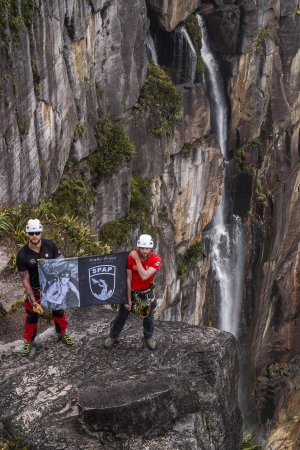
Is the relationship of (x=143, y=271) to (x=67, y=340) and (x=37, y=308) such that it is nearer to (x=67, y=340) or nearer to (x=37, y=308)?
(x=37, y=308)

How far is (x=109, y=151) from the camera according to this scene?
66.9ft

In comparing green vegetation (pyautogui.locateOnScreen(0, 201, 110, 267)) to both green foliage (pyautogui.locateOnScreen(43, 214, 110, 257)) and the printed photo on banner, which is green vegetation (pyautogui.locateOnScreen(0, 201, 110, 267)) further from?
the printed photo on banner

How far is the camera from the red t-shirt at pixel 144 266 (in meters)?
9.09

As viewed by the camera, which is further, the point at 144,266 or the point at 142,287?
the point at 142,287

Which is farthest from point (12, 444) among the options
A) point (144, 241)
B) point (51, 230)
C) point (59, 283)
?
point (51, 230)

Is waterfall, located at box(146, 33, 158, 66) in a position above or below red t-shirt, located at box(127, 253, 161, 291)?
above

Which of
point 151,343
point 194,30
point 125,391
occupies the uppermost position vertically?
point 194,30

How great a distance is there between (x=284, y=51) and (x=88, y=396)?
28.2 metres

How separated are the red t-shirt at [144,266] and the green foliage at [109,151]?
426 inches

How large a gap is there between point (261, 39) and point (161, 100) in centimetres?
956

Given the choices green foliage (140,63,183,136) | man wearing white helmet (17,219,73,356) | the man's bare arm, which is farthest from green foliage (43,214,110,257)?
green foliage (140,63,183,136)

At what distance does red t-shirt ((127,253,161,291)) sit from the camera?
909 cm

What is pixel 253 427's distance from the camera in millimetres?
33188

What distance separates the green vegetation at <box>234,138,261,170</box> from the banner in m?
22.7
